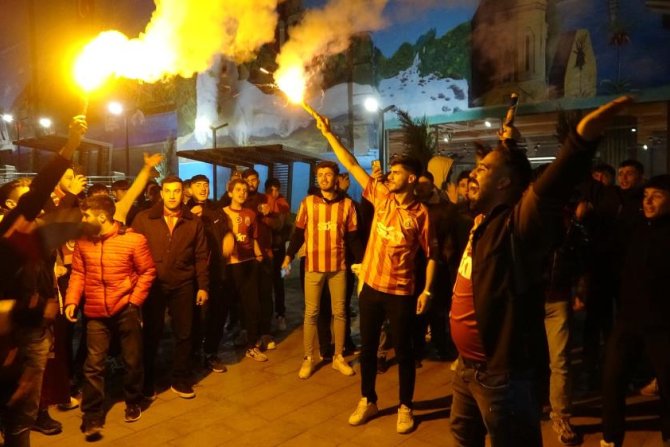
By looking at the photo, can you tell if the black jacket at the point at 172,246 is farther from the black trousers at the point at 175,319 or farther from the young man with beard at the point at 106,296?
the young man with beard at the point at 106,296

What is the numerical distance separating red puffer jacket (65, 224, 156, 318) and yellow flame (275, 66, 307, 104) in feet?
7.61

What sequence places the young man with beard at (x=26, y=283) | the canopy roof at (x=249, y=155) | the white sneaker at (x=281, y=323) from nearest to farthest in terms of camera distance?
the young man with beard at (x=26, y=283), the white sneaker at (x=281, y=323), the canopy roof at (x=249, y=155)

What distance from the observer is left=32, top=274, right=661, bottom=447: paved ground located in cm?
457

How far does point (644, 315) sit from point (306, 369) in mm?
3722

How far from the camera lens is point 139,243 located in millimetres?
5066

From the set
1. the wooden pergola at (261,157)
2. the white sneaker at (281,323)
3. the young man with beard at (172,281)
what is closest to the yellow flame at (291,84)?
the young man with beard at (172,281)

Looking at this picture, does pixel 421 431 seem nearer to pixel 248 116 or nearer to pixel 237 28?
pixel 237 28

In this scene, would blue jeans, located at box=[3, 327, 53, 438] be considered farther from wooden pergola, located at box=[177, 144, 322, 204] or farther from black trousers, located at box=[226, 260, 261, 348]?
wooden pergola, located at box=[177, 144, 322, 204]

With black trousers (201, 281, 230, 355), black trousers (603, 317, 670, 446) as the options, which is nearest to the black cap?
black trousers (603, 317, 670, 446)

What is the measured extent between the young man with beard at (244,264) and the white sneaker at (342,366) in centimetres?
102

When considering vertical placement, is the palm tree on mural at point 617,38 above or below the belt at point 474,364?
above

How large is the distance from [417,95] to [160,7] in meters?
13.0

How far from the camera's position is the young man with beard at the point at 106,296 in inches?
188

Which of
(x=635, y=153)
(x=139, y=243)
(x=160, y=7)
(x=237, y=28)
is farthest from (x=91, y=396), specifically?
(x=635, y=153)
